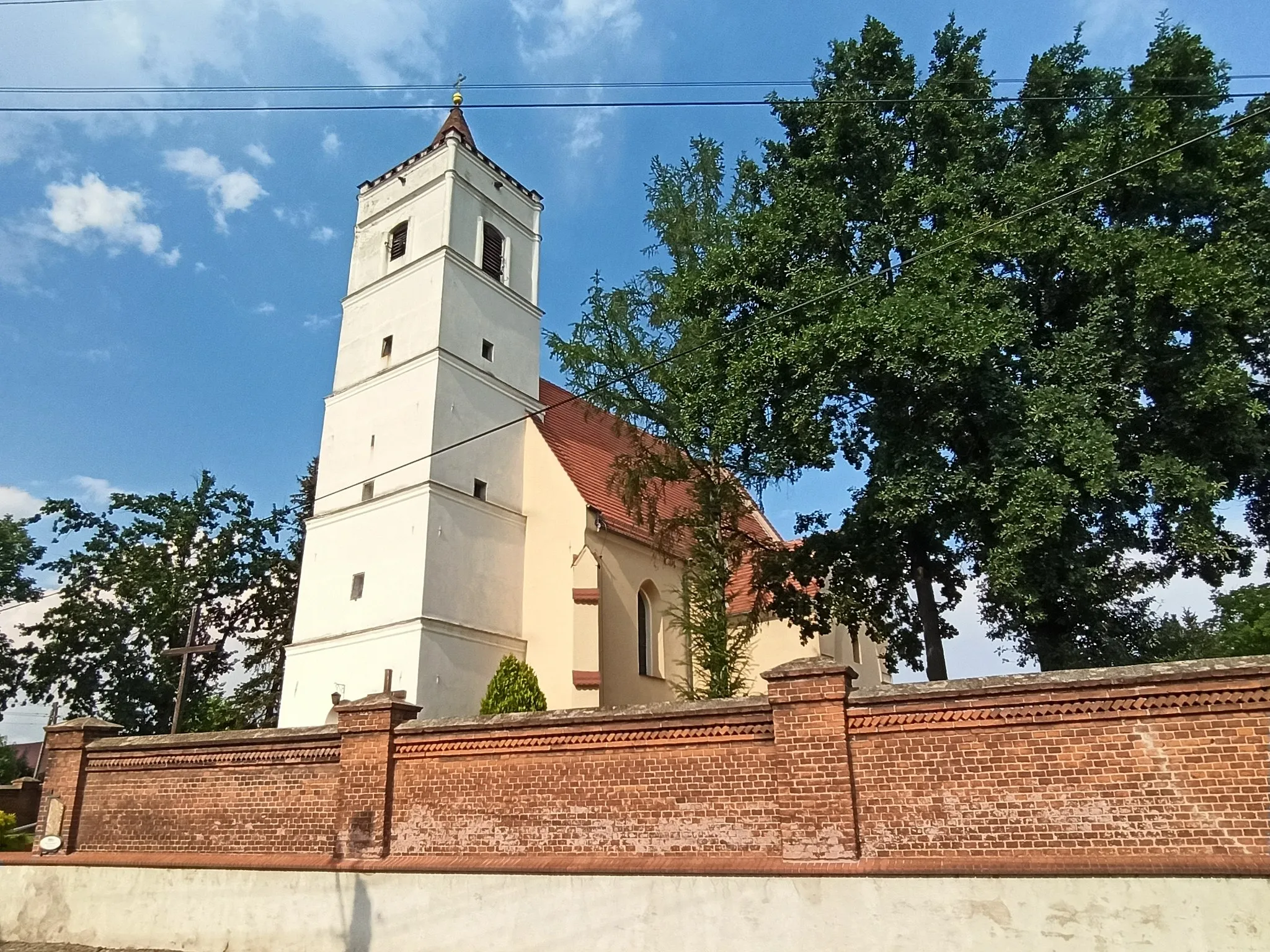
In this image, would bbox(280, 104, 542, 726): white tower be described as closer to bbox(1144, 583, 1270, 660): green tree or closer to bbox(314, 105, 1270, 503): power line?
bbox(314, 105, 1270, 503): power line

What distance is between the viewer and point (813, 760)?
26.4 ft

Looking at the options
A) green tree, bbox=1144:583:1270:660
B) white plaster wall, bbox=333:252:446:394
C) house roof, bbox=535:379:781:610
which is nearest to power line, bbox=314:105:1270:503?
house roof, bbox=535:379:781:610

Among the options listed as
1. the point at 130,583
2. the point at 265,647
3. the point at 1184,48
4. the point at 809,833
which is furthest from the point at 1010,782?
the point at 130,583

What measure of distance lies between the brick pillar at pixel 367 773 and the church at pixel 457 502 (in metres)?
6.44

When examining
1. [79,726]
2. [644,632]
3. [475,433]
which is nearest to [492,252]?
[475,433]

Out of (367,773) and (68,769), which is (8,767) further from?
(367,773)

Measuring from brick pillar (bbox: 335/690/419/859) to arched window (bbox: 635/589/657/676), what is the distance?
1162 centimetres

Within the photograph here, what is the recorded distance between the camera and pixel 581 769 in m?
9.13

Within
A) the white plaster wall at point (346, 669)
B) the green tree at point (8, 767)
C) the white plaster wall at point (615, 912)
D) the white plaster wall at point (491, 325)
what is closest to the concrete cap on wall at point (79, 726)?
the white plaster wall at point (615, 912)

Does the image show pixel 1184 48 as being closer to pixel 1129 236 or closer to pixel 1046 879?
pixel 1129 236

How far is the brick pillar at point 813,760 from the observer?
25.7 ft

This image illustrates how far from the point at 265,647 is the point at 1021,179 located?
2589cm

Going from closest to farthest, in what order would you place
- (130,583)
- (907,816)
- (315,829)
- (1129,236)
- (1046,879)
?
(1046,879), (907,816), (315,829), (1129,236), (130,583)

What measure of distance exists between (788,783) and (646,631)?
47.1 feet
